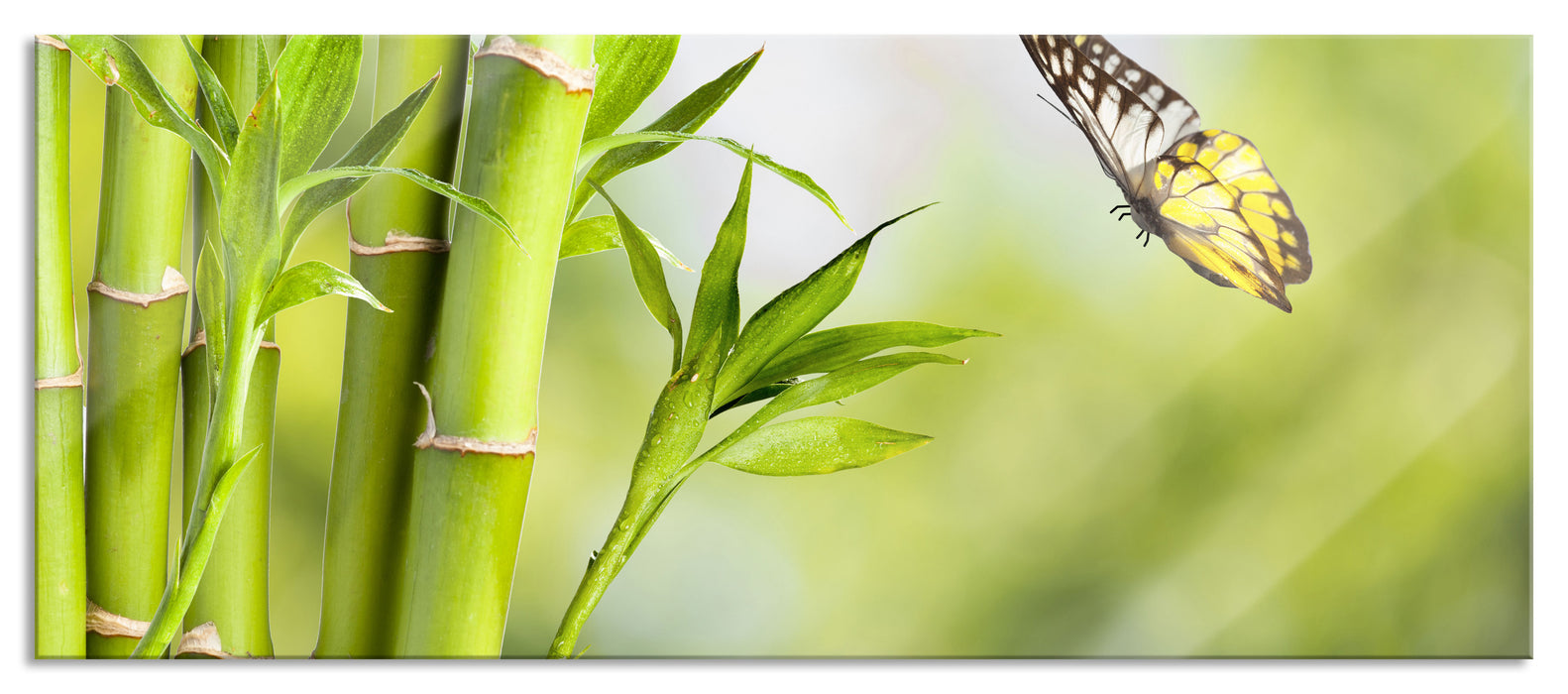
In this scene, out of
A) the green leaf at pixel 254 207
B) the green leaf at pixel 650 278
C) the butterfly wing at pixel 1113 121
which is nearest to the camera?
the green leaf at pixel 254 207

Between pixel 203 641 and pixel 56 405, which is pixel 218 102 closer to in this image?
pixel 56 405

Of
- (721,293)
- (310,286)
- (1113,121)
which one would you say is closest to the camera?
(310,286)

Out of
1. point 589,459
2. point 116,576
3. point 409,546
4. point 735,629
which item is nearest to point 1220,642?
point 735,629

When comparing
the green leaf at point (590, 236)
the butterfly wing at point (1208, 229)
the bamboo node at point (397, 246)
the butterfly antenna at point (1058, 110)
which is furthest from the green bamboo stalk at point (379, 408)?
the butterfly wing at point (1208, 229)

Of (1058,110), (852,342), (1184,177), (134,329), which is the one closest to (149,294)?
(134,329)

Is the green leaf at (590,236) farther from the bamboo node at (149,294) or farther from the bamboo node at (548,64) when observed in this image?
the bamboo node at (149,294)

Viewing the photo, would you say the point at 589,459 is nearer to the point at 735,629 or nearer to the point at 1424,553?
the point at 735,629

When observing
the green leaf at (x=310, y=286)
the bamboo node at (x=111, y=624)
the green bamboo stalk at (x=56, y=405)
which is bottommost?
the bamboo node at (x=111, y=624)
